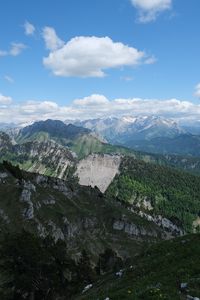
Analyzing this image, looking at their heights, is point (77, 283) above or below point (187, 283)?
below

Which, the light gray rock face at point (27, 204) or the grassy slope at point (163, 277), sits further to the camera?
the light gray rock face at point (27, 204)

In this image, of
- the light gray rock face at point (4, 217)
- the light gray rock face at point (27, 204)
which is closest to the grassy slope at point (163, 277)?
the light gray rock face at point (4, 217)

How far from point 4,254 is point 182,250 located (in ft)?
103

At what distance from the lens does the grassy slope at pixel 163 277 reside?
2988cm

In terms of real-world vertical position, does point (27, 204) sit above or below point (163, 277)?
below

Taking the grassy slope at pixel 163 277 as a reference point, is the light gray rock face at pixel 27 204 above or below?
below

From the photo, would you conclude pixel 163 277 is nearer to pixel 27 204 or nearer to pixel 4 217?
pixel 4 217

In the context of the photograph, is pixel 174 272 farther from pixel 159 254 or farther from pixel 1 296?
pixel 1 296

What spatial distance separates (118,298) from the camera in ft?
99.5

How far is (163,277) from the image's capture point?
3538 centimetres

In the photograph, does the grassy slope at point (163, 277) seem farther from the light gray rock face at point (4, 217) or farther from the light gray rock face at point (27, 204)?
the light gray rock face at point (27, 204)

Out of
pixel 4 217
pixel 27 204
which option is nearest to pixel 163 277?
pixel 4 217

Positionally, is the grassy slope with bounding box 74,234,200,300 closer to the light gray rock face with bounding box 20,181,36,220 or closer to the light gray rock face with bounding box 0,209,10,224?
the light gray rock face with bounding box 0,209,10,224

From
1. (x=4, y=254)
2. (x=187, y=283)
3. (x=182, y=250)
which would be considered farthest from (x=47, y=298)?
(x=187, y=283)
